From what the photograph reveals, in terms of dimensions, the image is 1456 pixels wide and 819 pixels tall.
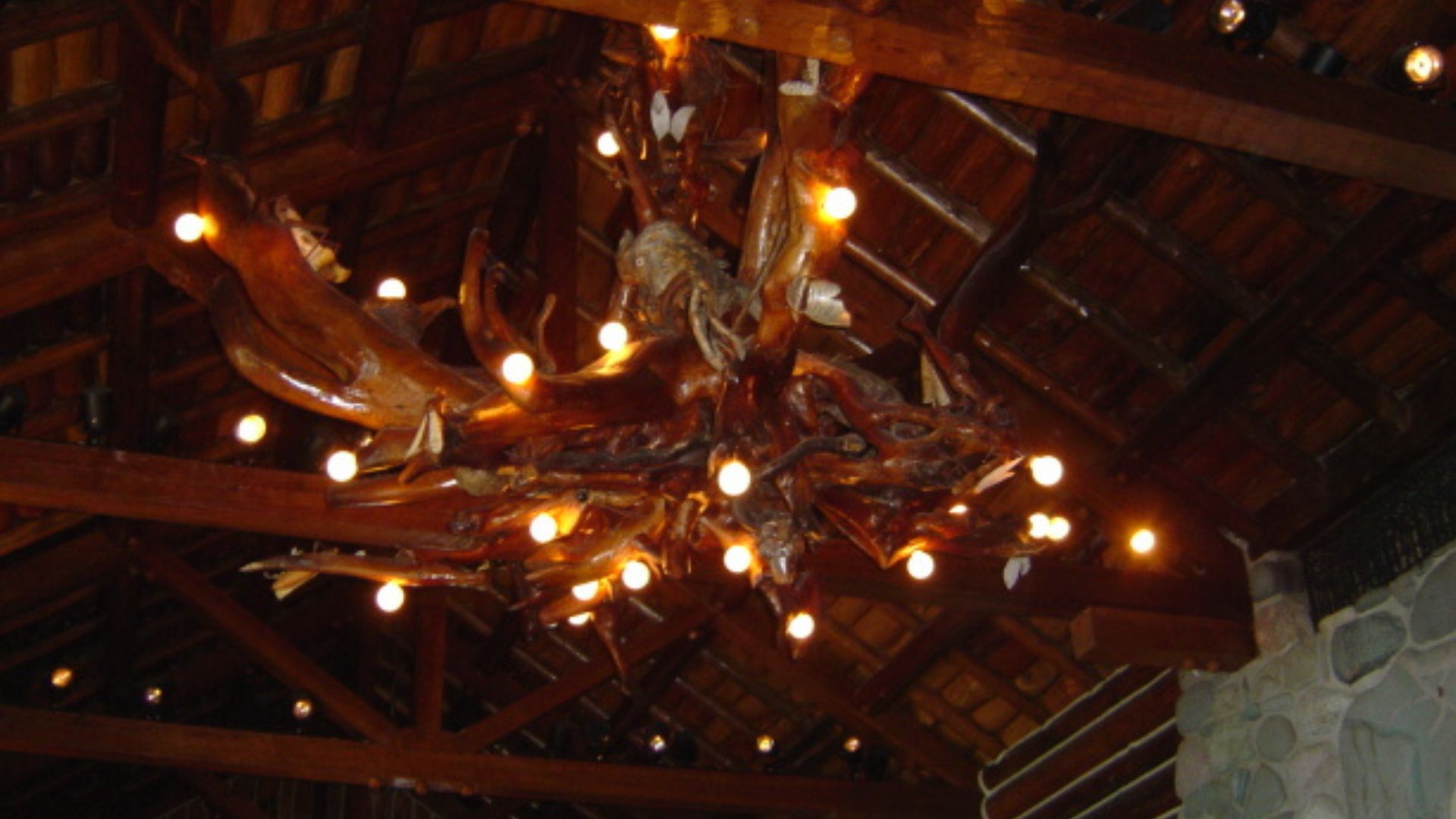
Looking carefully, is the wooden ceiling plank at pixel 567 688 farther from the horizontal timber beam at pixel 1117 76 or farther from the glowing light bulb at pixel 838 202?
the glowing light bulb at pixel 838 202

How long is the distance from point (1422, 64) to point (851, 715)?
544cm

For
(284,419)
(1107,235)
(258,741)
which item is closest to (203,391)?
(284,419)

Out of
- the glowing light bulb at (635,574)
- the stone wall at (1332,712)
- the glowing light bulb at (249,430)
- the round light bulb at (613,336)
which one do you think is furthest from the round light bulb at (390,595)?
the stone wall at (1332,712)

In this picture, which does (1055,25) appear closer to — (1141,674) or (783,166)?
(783,166)

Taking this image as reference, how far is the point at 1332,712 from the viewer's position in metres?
5.32

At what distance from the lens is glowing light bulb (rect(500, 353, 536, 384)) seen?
9.48ft

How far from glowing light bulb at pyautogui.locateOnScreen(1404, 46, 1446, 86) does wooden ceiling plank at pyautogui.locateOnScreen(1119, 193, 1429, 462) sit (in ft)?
2.33

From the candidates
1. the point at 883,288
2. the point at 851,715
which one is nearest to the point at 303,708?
the point at 851,715

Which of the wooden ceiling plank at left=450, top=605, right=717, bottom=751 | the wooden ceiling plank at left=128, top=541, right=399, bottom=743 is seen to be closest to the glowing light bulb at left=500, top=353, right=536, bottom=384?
the wooden ceiling plank at left=450, top=605, right=717, bottom=751

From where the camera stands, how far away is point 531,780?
805 centimetres

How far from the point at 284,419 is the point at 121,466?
2.60 metres

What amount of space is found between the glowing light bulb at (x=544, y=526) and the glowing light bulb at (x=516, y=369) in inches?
23.5

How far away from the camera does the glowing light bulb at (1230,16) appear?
13.5ft

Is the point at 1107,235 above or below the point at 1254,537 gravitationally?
above
